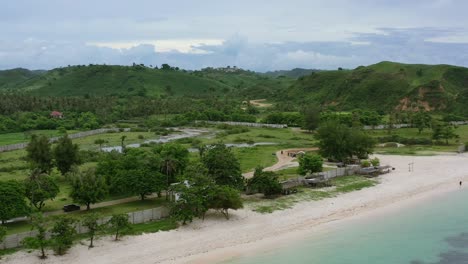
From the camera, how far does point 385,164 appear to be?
259ft

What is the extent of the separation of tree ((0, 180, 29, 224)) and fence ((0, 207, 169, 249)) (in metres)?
4.07

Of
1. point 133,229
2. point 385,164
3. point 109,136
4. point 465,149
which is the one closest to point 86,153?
point 109,136

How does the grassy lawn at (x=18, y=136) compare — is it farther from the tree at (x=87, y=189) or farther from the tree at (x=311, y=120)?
the tree at (x=87, y=189)

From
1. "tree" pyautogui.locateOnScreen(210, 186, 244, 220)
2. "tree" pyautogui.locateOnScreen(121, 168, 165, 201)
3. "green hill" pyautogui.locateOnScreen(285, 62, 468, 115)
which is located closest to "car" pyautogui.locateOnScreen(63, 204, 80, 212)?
"tree" pyautogui.locateOnScreen(121, 168, 165, 201)

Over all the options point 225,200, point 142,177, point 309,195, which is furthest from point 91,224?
point 309,195

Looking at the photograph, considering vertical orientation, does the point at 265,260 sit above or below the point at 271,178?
below

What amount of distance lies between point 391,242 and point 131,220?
23.8 meters

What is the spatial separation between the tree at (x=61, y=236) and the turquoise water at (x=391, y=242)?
12.8m

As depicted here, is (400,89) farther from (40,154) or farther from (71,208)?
(71,208)

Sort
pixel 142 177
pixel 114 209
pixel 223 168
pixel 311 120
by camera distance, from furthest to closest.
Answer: pixel 311 120 < pixel 223 168 < pixel 142 177 < pixel 114 209

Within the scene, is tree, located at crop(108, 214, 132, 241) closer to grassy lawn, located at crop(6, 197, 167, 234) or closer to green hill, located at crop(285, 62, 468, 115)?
grassy lawn, located at crop(6, 197, 167, 234)

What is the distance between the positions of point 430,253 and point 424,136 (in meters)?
71.6

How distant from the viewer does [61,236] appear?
38688 mm

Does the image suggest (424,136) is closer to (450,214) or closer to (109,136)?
(450,214)
